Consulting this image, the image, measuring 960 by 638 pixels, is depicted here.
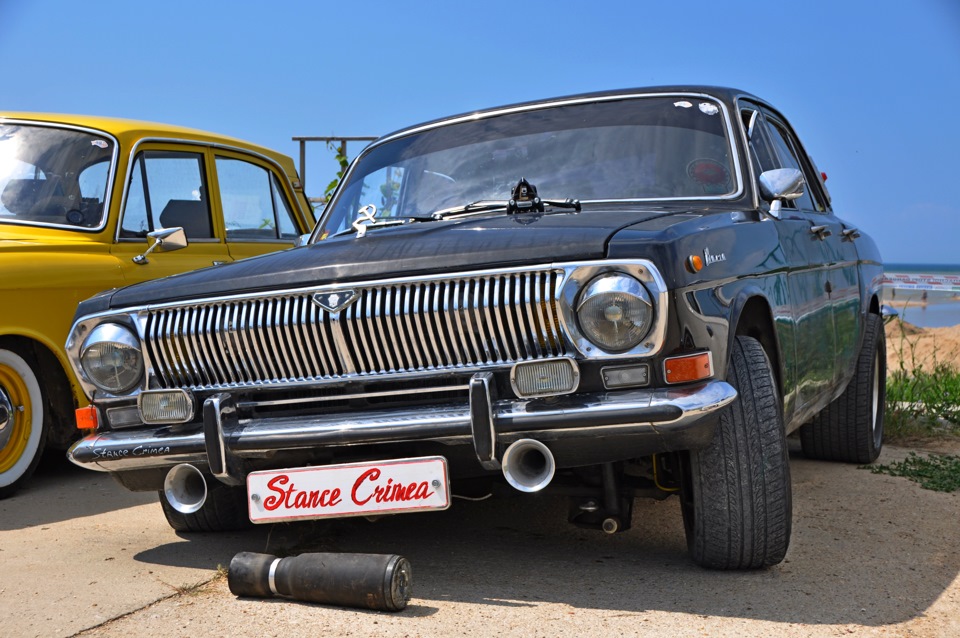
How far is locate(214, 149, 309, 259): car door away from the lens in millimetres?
7004

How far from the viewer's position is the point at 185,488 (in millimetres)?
3818

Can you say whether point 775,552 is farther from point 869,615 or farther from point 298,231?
point 298,231

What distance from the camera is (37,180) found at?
6230 mm

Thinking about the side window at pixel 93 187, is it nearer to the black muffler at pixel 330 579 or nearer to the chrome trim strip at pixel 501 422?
the chrome trim strip at pixel 501 422

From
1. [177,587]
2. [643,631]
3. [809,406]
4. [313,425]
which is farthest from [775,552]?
[177,587]

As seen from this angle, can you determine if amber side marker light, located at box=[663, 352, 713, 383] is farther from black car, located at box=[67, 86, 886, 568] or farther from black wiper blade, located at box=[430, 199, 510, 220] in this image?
black wiper blade, located at box=[430, 199, 510, 220]

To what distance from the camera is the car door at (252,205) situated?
7004 millimetres

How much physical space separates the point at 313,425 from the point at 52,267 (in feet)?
9.51

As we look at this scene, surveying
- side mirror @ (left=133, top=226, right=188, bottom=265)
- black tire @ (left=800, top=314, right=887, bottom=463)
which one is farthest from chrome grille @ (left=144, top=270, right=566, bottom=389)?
black tire @ (left=800, top=314, right=887, bottom=463)

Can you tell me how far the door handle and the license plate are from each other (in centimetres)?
237

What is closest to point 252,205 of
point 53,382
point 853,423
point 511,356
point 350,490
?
point 53,382

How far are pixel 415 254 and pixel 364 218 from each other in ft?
3.78

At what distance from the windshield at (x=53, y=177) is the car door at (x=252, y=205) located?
839 mm

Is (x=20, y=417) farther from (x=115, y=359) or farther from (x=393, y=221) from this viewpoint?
(x=393, y=221)
